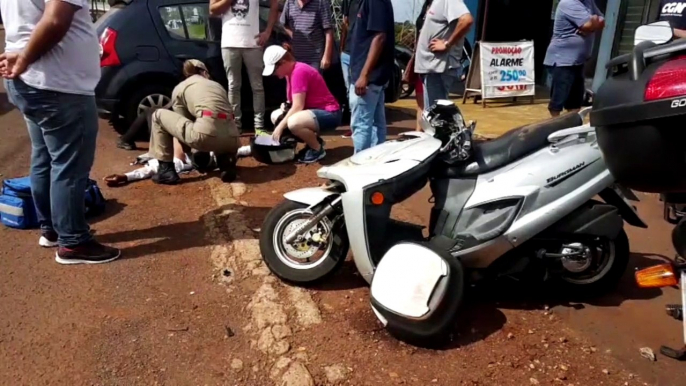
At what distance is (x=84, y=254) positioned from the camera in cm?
378

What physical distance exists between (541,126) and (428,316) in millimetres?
1207

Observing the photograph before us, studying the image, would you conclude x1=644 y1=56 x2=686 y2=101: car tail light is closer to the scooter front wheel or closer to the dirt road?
the dirt road

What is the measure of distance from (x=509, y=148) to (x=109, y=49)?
15.5ft

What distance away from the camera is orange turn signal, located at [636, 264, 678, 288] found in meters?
2.54

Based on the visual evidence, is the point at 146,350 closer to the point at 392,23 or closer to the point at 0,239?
the point at 0,239

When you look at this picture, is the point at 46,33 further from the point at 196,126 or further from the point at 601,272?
the point at 601,272

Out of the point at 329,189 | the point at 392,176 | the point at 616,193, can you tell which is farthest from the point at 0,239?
the point at 616,193

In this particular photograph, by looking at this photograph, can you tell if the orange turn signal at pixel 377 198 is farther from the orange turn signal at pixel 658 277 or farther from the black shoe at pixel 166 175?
the black shoe at pixel 166 175

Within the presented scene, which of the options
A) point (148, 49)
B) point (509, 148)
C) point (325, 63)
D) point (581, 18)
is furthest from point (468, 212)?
point (148, 49)

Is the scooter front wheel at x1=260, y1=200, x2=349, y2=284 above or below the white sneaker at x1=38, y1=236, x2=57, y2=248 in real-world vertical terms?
above

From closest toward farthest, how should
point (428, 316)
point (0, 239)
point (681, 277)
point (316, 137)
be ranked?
point (681, 277) < point (428, 316) < point (0, 239) < point (316, 137)

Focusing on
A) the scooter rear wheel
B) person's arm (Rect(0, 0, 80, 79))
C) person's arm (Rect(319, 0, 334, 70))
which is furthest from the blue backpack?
person's arm (Rect(319, 0, 334, 70))

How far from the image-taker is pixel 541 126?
3301 mm

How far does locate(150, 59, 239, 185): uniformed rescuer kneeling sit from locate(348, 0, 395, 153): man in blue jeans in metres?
1.08
